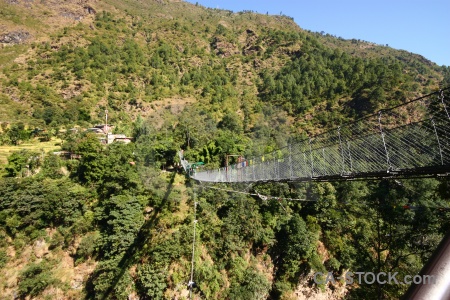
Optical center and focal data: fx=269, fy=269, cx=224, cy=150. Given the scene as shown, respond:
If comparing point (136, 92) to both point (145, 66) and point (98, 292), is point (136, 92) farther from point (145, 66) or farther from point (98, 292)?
point (98, 292)

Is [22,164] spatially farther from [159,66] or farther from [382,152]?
[159,66]

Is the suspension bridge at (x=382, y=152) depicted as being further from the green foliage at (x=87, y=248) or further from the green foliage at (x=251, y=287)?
the green foliage at (x=87, y=248)

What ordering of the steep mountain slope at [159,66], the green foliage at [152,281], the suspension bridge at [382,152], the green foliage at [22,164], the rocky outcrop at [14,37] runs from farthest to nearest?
the rocky outcrop at [14,37] < the steep mountain slope at [159,66] < the green foliage at [22,164] < the green foliage at [152,281] < the suspension bridge at [382,152]

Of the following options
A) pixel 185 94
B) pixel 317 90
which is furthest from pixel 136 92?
pixel 317 90

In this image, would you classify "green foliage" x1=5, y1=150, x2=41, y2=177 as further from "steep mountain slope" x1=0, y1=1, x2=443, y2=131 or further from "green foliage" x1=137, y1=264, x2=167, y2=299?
"steep mountain slope" x1=0, y1=1, x2=443, y2=131

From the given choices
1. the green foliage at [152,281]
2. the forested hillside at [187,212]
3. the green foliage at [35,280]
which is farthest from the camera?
the green foliage at [35,280]

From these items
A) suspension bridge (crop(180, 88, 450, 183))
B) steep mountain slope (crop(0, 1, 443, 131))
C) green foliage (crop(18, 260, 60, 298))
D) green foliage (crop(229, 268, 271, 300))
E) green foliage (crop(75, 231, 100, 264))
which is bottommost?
green foliage (crop(229, 268, 271, 300))

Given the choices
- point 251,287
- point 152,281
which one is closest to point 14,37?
point 152,281

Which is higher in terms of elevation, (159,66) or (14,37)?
(14,37)

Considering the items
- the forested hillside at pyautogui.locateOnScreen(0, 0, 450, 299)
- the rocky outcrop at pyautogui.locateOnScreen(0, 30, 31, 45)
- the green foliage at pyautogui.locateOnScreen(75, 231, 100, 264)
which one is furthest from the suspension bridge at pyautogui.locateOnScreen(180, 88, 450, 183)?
the rocky outcrop at pyautogui.locateOnScreen(0, 30, 31, 45)

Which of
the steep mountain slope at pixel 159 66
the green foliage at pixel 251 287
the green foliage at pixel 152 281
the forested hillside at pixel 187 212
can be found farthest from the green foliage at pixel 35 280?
the steep mountain slope at pixel 159 66

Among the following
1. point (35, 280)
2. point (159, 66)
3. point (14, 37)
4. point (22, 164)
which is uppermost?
point (14, 37)

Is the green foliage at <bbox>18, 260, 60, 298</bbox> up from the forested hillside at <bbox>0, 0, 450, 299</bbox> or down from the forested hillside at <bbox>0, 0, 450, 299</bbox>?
down

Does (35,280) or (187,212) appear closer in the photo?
(35,280)
